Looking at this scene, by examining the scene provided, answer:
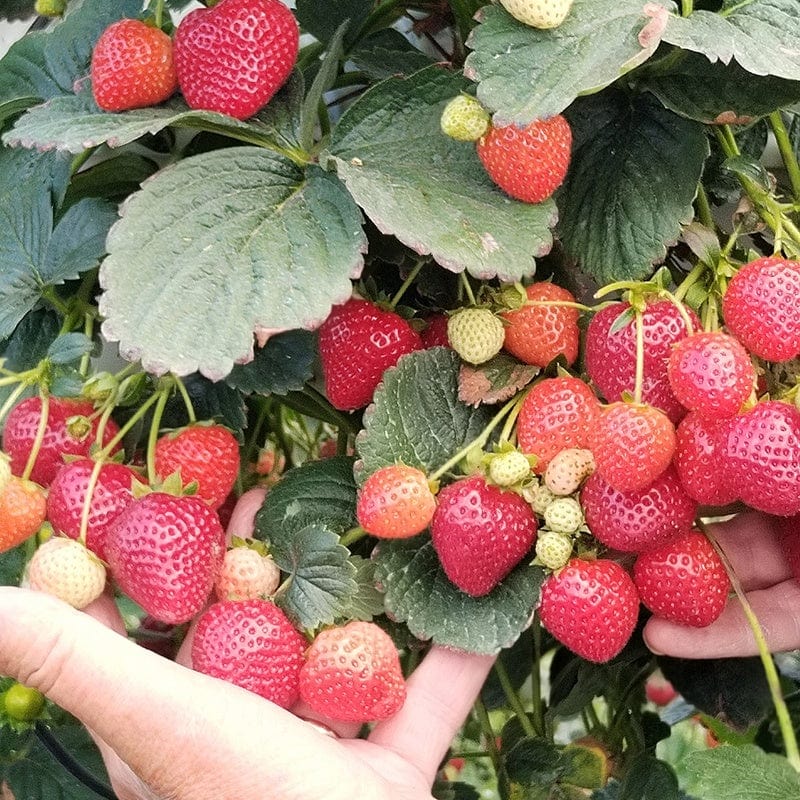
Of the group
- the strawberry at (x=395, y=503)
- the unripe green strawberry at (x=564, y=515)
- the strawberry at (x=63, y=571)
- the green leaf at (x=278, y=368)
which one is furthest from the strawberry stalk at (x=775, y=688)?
the strawberry at (x=63, y=571)

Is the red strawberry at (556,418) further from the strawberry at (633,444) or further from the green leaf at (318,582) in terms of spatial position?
the green leaf at (318,582)

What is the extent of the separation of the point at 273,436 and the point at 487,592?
34 centimetres

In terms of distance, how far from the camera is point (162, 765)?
63cm

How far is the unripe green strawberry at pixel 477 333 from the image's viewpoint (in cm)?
68

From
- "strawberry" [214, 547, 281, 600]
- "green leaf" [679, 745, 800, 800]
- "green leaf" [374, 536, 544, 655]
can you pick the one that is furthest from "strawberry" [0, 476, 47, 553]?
"green leaf" [679, 745, 800, 800]

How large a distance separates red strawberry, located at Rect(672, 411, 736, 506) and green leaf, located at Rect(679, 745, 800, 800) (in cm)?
31

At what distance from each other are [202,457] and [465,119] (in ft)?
1.01

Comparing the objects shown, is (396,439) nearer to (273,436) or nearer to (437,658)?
(437,658)

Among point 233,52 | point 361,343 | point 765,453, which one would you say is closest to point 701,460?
point 765,453

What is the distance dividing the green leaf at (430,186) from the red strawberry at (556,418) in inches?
4.0

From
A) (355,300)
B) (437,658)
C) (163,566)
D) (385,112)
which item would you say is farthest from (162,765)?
(385,112)

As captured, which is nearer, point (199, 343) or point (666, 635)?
point (199, 343)

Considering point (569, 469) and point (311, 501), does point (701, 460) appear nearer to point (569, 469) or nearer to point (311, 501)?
point (569, 469)

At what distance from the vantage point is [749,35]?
584 mm
